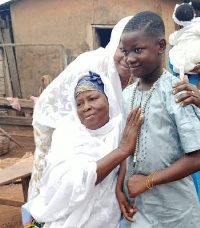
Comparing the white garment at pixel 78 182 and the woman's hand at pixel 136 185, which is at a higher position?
the woman's hand at pixel 136 185

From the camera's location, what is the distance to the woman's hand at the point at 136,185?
171cm

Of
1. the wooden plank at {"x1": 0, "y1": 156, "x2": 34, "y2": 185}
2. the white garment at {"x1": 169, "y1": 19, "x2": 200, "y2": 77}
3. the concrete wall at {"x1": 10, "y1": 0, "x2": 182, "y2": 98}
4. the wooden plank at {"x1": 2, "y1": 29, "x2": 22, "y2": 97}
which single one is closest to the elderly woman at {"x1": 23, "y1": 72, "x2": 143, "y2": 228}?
the white garment at {"x1": 169, "y1": 19, "x2": 200, "y2": 77}

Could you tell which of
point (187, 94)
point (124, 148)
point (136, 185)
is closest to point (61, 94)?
point (124, 148)

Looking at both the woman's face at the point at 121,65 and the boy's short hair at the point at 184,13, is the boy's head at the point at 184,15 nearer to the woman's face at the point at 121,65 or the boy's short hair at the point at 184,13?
the boy's short hair at the point at 184,13

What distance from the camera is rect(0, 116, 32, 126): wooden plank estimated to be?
9.63 m

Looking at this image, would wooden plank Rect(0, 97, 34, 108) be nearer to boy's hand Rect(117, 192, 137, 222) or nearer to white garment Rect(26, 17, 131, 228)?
white garment Rect(26, 17, 131, 228)

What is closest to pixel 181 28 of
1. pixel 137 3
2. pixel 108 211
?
pixel 108 211

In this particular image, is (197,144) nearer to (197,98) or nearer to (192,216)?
(197,98)

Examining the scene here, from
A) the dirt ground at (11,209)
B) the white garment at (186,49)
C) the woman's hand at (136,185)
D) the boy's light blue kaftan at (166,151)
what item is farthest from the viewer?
the dirt ground at (11,209)

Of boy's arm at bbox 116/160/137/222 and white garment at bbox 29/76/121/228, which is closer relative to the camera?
boy's arm at bbox 116/160/137/222

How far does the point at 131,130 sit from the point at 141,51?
39 cm

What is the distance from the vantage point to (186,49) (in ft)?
9.88

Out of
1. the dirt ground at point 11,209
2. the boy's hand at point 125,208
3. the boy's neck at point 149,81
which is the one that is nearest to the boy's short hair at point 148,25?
the boy's neck at point 149,81

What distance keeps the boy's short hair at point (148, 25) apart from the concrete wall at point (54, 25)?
641 centimetres
